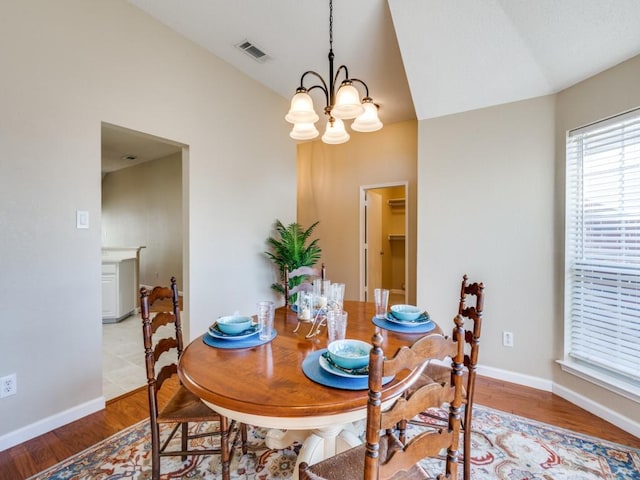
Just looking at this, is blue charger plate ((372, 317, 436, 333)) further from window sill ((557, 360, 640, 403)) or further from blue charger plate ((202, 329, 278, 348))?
window sill ((557, 360, 640, 403))

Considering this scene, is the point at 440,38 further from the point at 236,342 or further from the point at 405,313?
the point at 236,342

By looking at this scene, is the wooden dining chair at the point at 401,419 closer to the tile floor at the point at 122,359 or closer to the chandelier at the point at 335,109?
the chandelier at the point at 335,109

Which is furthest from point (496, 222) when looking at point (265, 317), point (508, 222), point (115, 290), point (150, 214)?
point (150, 214)

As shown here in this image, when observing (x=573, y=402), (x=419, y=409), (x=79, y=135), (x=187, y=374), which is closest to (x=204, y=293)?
(x=79, y=135)

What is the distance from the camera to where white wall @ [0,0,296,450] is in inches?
72.4

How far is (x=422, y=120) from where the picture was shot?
2.98 metres

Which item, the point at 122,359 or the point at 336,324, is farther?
the point at 122,359

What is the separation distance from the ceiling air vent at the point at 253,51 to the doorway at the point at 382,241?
226cm

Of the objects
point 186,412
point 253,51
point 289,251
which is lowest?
point 186,412

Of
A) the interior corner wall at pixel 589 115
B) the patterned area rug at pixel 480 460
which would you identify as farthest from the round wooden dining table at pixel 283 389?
the interior corner wall at pixel 589 115

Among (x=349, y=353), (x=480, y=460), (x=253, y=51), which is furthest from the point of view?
(x=253, y=51)

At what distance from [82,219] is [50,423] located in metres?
1.34

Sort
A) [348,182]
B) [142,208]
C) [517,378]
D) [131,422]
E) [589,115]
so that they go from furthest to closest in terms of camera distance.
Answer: [142,208]
[348,182]
[517,378]
[589,115]
[131,422]

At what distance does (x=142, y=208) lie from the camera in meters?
6.64
